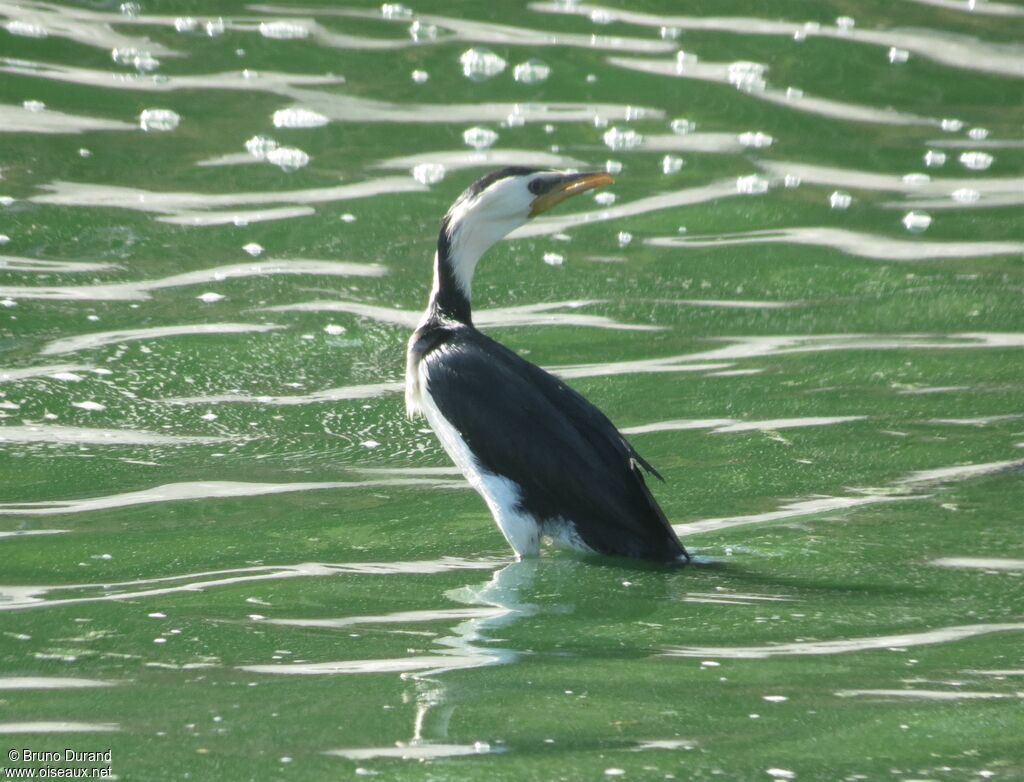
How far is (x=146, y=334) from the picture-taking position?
7.71m

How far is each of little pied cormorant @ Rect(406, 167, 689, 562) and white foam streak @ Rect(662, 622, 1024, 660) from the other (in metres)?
0.77

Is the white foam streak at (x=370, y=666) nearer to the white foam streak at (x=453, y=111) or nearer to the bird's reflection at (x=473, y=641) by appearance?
the bird's reflection at (x=473, y=641)

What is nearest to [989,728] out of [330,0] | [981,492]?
[981,492]

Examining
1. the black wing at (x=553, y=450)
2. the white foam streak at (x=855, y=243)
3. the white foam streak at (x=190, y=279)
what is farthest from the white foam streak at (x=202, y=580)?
the white foam streak at (x=855, y=243)

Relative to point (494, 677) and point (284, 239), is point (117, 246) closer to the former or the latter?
point (284, 239)

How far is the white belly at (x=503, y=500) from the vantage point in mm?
5512

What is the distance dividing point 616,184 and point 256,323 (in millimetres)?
2683

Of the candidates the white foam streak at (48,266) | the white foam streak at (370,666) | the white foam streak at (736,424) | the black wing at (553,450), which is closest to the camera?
the white foam streak at (370,666)

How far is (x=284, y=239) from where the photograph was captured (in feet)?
28.8

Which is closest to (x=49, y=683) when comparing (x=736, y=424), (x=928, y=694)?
(x=928, y=694)

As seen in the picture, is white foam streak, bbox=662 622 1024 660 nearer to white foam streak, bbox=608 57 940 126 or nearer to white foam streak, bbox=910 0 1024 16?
white foam streak, bbox=608 57 940 126

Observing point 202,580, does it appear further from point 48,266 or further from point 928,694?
point 48,266

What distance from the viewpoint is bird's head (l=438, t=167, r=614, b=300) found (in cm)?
617

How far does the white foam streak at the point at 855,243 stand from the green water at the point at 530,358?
0.03 m
